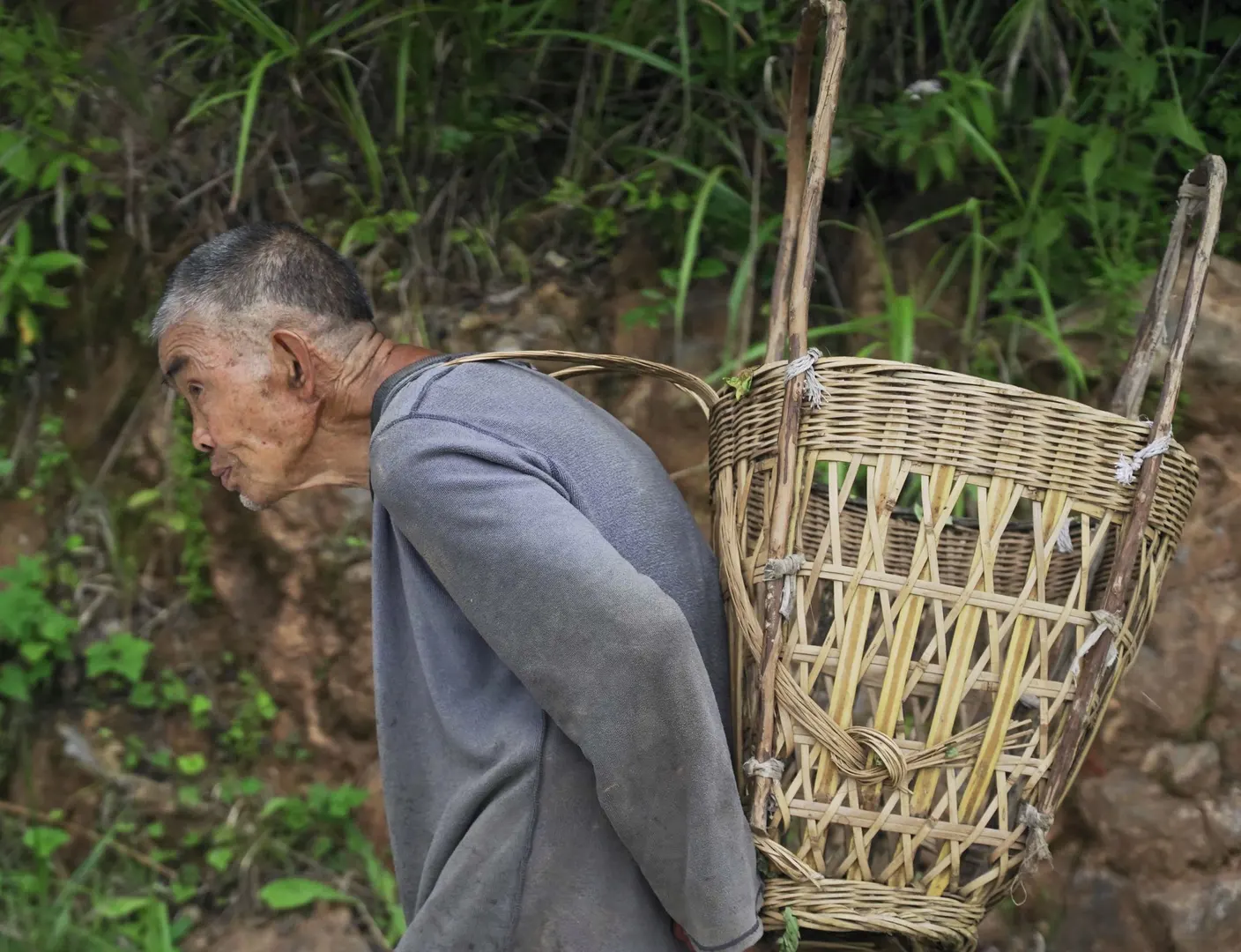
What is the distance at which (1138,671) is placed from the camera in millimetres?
2479

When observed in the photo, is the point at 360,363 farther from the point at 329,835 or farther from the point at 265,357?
the point at 329,835

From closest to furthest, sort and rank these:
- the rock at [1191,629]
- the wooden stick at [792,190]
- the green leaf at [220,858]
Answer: the wooden stick at [792,190] < the rock at [1191,629] < the green leaf at [220,858]

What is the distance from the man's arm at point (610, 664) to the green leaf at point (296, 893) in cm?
184

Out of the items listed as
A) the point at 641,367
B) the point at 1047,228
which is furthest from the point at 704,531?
the point at 641,367

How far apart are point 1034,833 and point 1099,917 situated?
4.22 feet

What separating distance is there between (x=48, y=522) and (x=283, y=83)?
4.34 ft

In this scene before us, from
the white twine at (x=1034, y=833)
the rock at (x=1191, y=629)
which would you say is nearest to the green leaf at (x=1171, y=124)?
the rock at (x=1191, y=629)

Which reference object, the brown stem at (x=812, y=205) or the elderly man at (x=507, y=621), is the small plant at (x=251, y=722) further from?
the brown stem at (x=812, y=205)

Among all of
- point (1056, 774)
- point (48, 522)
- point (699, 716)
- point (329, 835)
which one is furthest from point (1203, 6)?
point (48, 522)

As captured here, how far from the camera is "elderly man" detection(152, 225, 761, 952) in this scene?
1283mm

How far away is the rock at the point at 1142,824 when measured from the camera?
2.39 meters

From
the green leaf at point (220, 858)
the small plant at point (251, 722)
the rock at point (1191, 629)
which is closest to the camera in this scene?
the rock at point (1191, 629)

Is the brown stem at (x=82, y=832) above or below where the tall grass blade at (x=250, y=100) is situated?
below

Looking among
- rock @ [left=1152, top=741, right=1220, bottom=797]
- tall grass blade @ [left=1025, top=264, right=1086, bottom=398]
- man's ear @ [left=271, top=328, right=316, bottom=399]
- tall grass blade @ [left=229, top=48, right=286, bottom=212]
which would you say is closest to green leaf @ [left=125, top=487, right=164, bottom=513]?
tall grass blade @ [left=229, top=48, right=286, bottom=212]
